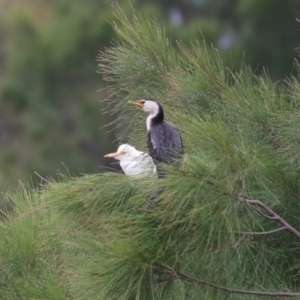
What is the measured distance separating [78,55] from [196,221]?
485 centimetres

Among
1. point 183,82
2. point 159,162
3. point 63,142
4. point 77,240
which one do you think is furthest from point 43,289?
point 63,142

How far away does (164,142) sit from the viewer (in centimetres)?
146

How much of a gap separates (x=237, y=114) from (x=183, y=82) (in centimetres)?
21

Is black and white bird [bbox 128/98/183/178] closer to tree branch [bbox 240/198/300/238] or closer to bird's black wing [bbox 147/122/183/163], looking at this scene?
bird's black wing [bbox 147/122/183/163]

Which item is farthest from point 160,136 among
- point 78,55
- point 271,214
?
point 78,55

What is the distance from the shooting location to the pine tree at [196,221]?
1.22 meters

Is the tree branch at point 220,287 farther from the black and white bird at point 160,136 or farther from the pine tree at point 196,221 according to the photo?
the black and white bird at point 160,136

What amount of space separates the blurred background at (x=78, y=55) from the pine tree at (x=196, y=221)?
3.97 metres

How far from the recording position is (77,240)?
134 cm

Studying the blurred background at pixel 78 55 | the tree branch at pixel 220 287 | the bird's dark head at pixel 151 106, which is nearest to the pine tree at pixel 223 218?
the tree branch at pixel 220 287

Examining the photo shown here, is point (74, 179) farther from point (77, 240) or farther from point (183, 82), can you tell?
point (183, 82)

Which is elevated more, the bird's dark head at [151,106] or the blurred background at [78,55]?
the bird's dark head at [151,106]

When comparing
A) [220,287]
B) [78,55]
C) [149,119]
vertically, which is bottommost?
[78,55]

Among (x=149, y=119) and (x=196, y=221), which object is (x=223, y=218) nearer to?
(x=196, y=221)
